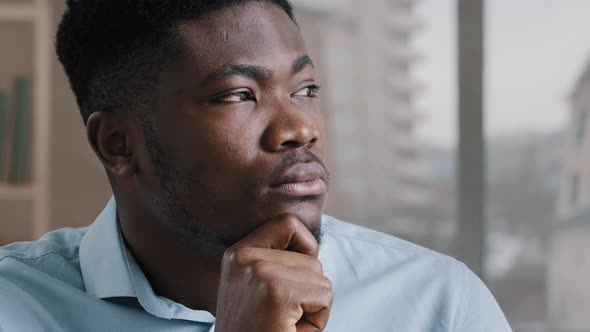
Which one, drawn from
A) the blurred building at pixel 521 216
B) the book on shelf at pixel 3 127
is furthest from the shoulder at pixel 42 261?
the blurred building at pixel 521 216

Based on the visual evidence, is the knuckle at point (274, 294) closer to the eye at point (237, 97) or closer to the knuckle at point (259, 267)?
the knuckle at point (259, 267)

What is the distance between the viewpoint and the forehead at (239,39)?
1.16 m

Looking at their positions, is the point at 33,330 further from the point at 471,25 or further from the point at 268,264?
the point at 471,25

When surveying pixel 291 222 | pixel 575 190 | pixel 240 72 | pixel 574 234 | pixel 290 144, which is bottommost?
pixel 574 234

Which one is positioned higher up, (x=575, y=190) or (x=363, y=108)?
(x=363, y=108)

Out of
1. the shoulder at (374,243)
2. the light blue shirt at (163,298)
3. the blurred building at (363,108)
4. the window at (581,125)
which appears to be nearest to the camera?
the light blue shirt at (163,298)

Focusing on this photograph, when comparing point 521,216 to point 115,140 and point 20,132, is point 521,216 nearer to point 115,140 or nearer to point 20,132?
point 20,132

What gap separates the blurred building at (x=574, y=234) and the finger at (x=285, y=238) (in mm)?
2332

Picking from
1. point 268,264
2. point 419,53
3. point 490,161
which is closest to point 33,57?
point 419,53

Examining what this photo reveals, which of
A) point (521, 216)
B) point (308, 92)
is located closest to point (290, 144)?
point (308, 92)

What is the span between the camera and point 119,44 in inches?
50.5

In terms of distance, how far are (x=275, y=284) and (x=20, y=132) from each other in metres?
2.19

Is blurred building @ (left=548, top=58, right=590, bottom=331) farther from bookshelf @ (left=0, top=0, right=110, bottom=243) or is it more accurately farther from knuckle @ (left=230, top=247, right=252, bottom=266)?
knuckle @ (left=230, top=247, right=252, bottom=266)

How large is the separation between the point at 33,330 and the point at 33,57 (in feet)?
6.56
